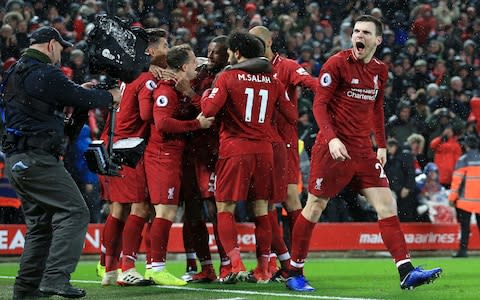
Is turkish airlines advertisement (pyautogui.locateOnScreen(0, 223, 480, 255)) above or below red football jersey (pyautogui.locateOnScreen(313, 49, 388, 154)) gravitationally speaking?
below

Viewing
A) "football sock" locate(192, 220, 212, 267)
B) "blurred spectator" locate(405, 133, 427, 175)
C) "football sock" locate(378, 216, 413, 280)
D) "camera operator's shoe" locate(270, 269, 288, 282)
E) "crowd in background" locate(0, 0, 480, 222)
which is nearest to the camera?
"football sock" locate(378, 216, 413, 280)

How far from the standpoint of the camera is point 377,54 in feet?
78.2

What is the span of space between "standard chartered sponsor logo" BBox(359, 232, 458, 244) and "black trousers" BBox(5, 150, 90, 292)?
9419mm

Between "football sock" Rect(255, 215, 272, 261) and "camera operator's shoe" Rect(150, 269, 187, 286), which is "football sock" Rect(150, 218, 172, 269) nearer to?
"camera operator's shoe" Rect(150, 269, 187, 286)

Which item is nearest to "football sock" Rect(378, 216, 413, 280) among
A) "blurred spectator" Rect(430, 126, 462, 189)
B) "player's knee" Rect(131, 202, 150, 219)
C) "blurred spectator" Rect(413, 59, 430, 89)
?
Result: "player's knee" Rect(131, 202, 150, 219)

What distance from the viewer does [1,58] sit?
18125mm

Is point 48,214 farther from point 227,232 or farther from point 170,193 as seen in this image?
point 227,232

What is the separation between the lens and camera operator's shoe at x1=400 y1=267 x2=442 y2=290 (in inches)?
348

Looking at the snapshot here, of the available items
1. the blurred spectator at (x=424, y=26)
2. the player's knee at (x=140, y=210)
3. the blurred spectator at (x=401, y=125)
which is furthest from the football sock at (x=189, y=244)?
the blurred spectator at (x=424, y=26)

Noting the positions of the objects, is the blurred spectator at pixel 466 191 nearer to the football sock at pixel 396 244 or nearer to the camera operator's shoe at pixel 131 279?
the football sock at pixel 396 244

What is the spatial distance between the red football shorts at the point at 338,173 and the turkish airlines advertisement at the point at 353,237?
21.8ft

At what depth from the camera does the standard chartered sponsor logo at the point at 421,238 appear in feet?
56.2

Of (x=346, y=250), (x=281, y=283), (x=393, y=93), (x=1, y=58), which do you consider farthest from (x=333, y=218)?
(x=281, y=283)

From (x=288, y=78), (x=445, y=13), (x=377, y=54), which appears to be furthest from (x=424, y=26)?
(x=288, y=78)
